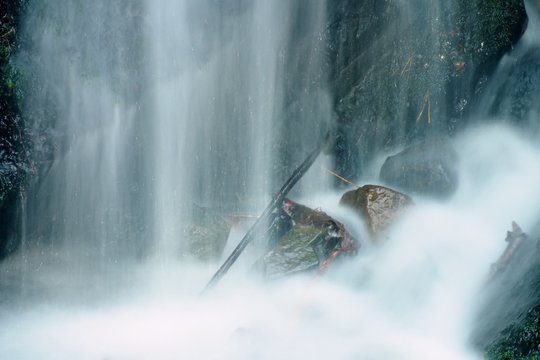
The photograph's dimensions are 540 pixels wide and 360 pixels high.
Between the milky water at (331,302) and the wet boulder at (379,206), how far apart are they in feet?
0.60

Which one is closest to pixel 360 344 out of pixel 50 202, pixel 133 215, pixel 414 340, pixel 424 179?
pixel 414 340

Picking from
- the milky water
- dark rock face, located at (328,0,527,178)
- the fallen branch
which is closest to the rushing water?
the milky water

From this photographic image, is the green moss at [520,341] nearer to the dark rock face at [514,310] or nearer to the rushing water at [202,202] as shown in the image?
the dark rock face at [514,310]

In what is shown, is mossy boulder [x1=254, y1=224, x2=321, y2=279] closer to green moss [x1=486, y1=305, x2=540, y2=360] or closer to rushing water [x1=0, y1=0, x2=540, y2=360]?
rushing water [x1=0, y1=0, x2=540, y2=360]

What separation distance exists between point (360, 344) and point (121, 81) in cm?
463

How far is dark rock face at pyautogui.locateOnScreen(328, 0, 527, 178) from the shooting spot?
289 inches

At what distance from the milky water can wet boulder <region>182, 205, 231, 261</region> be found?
23 centimetres

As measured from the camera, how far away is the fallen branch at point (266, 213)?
20.3 feet

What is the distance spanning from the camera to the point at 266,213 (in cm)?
684

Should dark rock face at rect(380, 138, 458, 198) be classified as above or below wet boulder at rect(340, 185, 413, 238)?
above

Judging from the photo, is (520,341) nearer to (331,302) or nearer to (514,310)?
(514,310)

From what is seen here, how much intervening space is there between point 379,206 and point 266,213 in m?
1.61

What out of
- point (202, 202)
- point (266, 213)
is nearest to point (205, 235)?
point (266, 213)

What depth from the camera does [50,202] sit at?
6340 millimetres
